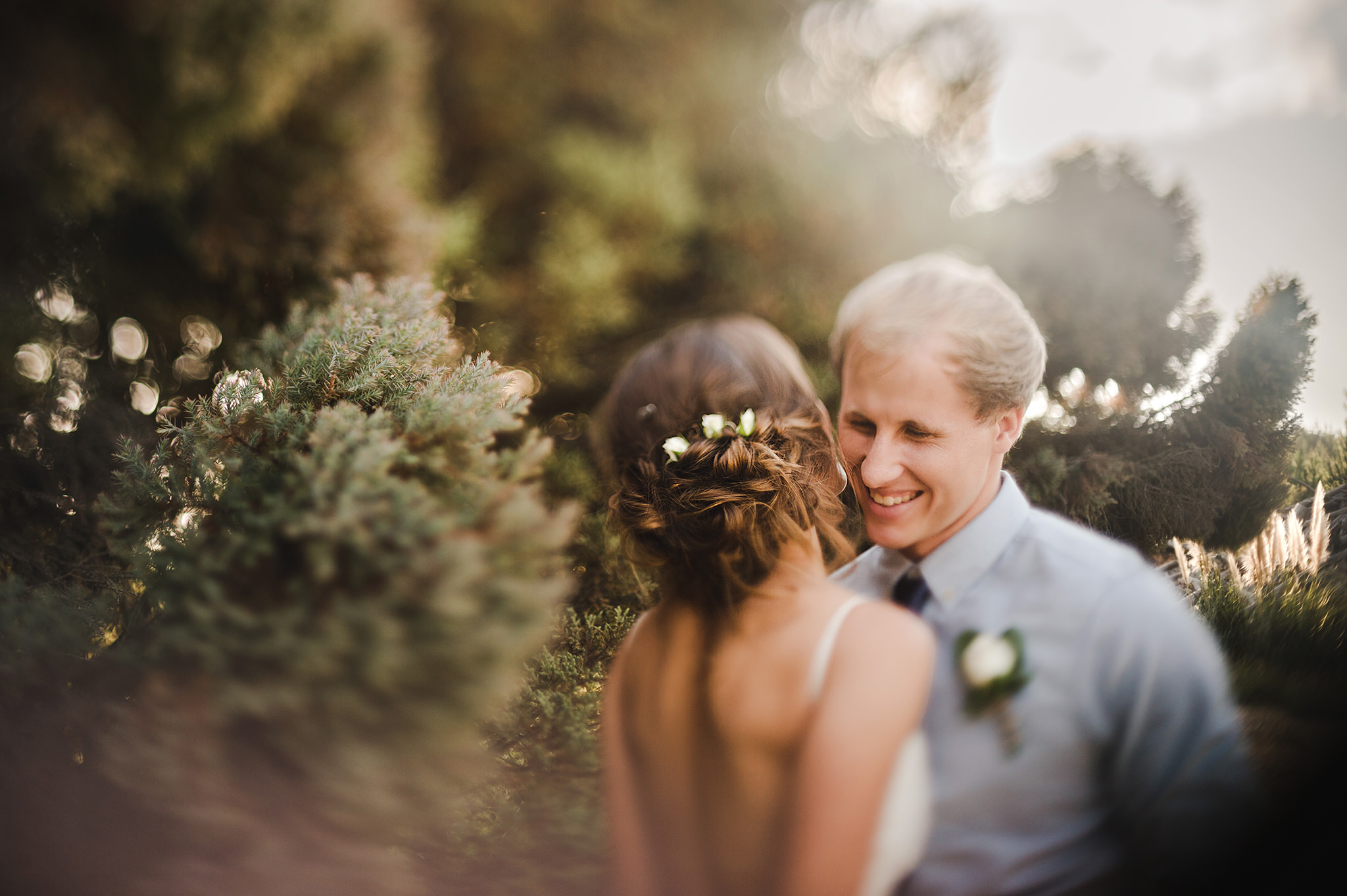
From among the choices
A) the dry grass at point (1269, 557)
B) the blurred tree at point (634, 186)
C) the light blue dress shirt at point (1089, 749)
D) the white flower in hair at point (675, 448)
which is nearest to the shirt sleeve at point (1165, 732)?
the light blue dress shirt at point (1089, 749)

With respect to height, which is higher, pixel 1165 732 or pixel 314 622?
pixel 314 622

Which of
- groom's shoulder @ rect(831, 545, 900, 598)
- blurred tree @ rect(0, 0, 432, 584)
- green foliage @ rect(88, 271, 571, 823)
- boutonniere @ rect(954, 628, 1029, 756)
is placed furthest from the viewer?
blurred tree @ rect(0, 0, 432, 584)

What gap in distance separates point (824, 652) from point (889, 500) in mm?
278

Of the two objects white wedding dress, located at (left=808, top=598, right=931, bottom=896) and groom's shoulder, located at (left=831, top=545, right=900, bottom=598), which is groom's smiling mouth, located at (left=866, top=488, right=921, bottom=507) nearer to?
groom's shoulder, located at (left=831, top=545, right=900, bottom=598)

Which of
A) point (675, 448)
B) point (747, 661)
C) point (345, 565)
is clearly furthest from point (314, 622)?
point (747, 661)

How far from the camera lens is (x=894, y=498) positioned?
0.97 m

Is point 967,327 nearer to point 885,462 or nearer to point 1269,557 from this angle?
point 885,462

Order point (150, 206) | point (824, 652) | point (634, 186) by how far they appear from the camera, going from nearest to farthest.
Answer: point (824, 652), point (150, 206), point (634, 186)

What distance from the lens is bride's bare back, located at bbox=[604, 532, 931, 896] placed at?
2.70ft

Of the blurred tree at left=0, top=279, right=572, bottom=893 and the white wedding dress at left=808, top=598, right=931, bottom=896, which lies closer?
the blurred tree at left=0, top=279, right=572, bottom=893

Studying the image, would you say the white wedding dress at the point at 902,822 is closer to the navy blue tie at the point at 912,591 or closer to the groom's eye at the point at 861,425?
the navy blue tie at the point at 912,591

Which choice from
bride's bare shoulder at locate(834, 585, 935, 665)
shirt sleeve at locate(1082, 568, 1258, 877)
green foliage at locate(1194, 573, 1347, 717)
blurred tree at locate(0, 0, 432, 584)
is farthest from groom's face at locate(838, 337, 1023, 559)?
blurred tree at locate(0, 0, 432, 584)

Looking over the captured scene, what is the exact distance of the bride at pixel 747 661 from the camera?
828 millimetres

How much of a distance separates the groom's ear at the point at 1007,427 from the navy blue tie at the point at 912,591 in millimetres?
263
